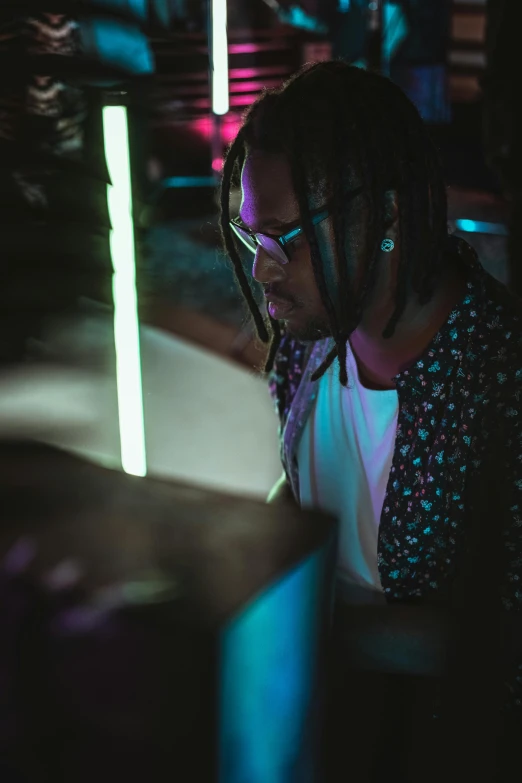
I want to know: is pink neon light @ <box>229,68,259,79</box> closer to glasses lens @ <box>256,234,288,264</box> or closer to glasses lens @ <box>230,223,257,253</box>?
glasses lens @ <box>230,223,257,253</box>

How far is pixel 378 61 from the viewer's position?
4781mm

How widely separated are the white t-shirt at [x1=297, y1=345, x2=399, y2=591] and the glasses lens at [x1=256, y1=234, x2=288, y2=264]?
0.82 ft

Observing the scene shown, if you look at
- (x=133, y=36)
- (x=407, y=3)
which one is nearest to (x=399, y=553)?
(x=133, y=36)

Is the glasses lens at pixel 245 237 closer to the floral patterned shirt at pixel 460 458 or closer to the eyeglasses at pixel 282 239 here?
the eyeglasses at pixel 282 239

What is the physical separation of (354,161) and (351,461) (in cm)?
41

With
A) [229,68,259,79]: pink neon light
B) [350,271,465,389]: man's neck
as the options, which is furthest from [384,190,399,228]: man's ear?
[229,68,259,79]: pink neon light

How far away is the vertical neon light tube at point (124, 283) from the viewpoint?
4.77ft

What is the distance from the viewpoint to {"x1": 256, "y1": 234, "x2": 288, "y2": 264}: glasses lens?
3.05ft

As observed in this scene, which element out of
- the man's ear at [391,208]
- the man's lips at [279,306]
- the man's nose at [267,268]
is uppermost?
the man's ear at [391,208]

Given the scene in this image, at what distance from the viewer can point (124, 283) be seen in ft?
5.25

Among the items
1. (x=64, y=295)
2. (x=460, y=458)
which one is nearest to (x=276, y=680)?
(x=460, y=458)

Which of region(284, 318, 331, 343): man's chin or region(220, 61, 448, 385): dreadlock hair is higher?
region(220, 61, 448, 385): dreadlock hair

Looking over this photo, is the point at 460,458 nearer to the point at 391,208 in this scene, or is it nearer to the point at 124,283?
the point at 391,208

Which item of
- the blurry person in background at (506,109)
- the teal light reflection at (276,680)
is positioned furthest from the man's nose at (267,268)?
the blurry person in background at (506,109)
